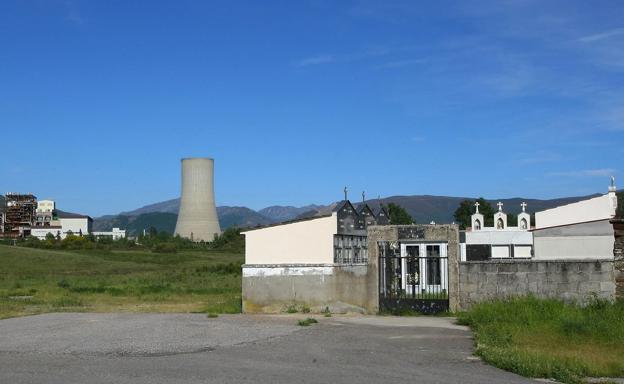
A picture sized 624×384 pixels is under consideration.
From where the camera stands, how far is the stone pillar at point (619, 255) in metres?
15.9

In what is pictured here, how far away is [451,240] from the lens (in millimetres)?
19000

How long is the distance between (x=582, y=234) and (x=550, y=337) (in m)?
14.5

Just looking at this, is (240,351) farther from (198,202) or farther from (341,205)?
(198,202)

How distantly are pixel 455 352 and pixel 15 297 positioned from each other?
2294 centimetres

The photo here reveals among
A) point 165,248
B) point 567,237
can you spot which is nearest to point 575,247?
point 567,237

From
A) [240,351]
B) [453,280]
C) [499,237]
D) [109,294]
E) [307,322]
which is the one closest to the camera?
[240,351]

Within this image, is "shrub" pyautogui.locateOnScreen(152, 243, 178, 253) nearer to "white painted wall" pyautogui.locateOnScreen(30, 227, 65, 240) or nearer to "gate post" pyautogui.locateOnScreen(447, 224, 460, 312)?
"white painted wall" pyautogui.locateOnScreen(30, 227, 65, 240)

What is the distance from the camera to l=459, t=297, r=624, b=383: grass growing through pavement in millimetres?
10148

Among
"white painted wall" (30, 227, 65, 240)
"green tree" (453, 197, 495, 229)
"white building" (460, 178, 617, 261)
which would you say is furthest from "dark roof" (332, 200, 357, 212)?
"white painted wall" (30, 227, 65, 240)

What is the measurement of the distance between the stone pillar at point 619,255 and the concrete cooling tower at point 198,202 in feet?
307

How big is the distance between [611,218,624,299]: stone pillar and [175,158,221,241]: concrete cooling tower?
Result: 307 feet

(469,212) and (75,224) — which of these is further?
(75,224)

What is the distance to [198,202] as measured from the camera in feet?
365

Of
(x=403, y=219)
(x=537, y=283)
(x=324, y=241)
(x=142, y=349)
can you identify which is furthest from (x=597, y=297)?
(x=403, y=219)
